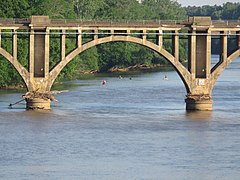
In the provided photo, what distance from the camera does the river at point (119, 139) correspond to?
70062 mm

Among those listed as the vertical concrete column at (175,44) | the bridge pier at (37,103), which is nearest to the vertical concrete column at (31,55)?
the bridge pier at (37,103)

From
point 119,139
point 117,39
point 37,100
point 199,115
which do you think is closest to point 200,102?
point 199,115

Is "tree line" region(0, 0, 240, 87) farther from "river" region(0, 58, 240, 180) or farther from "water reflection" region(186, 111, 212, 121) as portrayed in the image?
"water reflection" region(186, 111, 212, 121)

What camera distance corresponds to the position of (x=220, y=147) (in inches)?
3103

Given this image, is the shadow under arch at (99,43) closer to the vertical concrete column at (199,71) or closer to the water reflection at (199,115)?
the vertical concrete column at (199,71)

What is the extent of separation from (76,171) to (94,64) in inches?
3715

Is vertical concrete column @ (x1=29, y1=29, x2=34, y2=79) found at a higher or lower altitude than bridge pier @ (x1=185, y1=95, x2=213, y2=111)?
higher

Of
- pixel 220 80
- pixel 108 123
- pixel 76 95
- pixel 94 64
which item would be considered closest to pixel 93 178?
pixel 108 123

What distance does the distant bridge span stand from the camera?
316ft

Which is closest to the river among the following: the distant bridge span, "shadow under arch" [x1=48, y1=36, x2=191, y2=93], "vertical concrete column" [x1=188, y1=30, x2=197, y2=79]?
the distant bridge span

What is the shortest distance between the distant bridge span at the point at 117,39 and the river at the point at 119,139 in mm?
2201

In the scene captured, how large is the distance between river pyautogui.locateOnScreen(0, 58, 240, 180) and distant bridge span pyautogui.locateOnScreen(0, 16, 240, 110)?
7.22 feet

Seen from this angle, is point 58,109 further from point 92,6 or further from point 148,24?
point 92,6

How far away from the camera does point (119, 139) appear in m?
81.9
